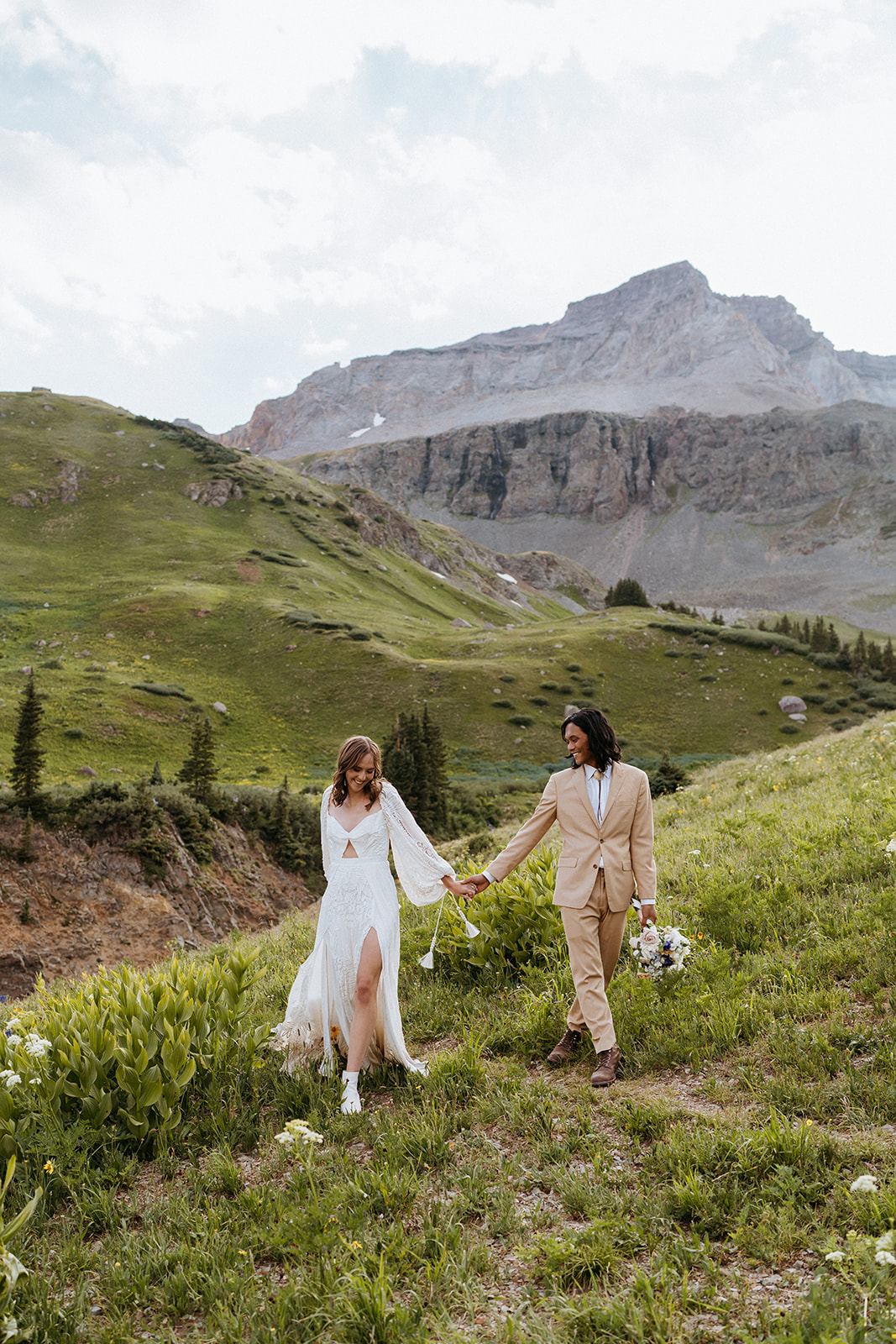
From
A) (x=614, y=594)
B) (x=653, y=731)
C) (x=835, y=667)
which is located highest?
(x=614, y=594)

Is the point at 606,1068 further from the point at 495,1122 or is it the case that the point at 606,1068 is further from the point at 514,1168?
the point at 514,1168

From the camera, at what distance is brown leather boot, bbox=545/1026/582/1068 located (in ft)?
18.5

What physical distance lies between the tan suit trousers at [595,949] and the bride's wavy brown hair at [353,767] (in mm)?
1732

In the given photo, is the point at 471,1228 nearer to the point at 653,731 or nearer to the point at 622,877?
the point at 622,877

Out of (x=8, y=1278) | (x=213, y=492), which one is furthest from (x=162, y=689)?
(x=213, y=492)

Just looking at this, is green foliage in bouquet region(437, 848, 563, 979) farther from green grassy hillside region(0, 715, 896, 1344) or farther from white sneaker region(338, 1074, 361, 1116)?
white sneaker region(338, 1074, 361, 1116)

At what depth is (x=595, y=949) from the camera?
5.59m

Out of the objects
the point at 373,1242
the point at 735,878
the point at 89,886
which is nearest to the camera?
the point at 373,1242

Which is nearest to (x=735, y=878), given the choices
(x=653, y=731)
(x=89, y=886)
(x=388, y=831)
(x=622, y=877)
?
(x=622, y=877)

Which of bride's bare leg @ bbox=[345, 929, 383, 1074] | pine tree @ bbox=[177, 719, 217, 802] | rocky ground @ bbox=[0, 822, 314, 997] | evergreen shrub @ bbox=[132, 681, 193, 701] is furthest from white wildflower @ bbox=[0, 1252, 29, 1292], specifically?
evergreen shrub @ bbox=[132, 681, 193, 701]

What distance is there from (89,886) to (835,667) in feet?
187

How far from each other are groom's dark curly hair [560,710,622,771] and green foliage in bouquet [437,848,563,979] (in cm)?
250

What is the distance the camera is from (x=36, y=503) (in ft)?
244

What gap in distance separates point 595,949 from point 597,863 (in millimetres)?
652
